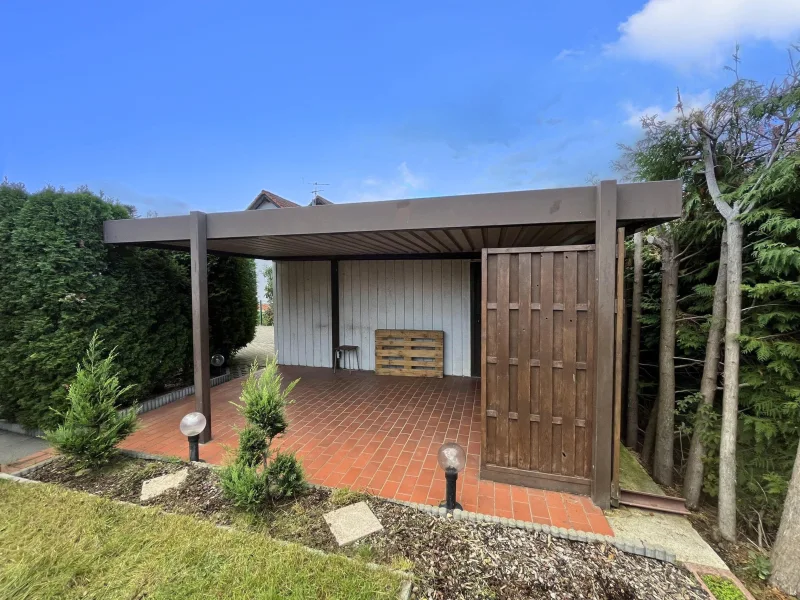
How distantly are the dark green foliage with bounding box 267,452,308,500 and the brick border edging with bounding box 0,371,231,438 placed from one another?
1823 millimetres

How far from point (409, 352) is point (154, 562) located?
15.2 ft

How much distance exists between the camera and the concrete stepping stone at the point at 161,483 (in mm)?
2660

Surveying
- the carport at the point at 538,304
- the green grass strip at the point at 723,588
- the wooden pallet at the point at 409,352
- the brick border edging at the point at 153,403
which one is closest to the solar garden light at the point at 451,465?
the carport at the point at 538,304

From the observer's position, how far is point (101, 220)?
12.9 ft

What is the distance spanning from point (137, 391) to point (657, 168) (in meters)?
6.83

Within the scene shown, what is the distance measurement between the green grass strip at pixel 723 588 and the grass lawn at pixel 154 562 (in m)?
1.77

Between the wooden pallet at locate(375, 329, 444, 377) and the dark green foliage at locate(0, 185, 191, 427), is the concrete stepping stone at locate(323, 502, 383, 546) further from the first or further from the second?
the wooden pallet at locate(375, 329, 444, 377)

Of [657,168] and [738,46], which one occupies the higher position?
[738,46]

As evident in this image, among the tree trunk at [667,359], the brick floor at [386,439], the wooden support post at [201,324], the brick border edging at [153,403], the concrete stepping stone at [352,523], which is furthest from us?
the brick border edging at [153,403]

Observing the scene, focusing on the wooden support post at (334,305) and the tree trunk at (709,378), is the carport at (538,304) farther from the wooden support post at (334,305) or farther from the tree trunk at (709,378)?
the wooden support post at (334,305)

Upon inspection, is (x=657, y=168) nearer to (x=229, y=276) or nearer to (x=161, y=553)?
(x=161, y=553)

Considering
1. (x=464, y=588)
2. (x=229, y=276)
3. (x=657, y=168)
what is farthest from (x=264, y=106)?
(x=464, y=588)

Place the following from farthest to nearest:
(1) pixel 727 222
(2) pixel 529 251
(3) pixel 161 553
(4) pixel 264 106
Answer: (4) pixel 264 106, (1) pixel 727 222, (2) pixel 529 251, (3) pixel 161 553

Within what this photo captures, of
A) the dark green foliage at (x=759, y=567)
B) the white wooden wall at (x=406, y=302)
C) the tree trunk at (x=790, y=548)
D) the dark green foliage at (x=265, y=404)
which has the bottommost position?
the dark green foliage at (x=759, y=567)
